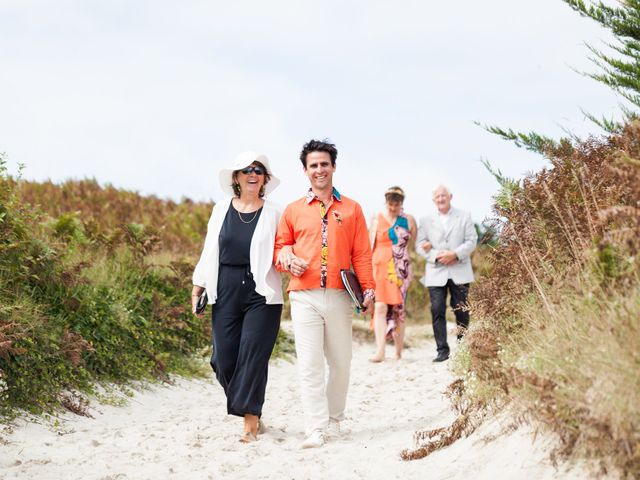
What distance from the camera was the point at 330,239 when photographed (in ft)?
22.4

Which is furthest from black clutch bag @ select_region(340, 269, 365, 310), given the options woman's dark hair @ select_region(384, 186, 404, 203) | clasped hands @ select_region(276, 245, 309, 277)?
woman's dark hair @ select_region(384, 186, 404, 203)

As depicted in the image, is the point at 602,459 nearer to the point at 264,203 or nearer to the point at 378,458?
the point at 378,458

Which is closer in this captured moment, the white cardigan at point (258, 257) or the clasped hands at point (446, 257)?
the white cardigan at point (258, 257)

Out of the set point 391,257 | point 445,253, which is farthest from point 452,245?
point 391,257

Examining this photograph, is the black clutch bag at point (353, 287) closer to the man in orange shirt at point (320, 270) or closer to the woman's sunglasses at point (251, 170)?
the man in orange shirt at point (320, 270)

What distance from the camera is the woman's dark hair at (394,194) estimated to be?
455 inches

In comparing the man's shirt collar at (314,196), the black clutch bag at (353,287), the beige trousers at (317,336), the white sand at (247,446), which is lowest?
the white sand at (247,446)

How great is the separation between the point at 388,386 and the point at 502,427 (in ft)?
15.4

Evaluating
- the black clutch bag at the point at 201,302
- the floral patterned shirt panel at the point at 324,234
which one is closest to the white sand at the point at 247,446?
the black clutch bag at the point at 201,302

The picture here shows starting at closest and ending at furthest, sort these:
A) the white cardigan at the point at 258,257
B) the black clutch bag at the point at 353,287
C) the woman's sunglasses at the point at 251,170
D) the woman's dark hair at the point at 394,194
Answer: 1. the black clutch bag at the point at 353,287
2. the white cardigan at the point at 258,257
3. the woman's sunglasses at the point at 251,170
4. the woman's dark hair at the point at 394,194

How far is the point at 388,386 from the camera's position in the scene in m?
10.2

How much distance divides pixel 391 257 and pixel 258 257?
4.94m

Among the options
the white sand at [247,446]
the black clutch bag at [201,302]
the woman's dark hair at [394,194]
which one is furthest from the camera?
the woman's dark hair at [394,194]

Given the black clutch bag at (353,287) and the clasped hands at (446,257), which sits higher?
the clasped hands at (446,257)
